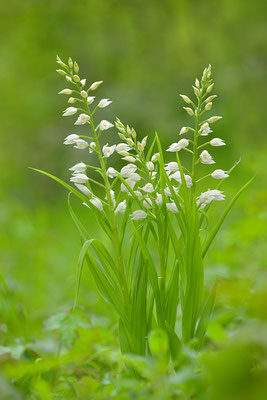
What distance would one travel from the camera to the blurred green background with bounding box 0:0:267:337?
4766 mm

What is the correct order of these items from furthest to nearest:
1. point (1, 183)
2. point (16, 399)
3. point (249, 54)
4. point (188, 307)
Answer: point (1, 183), point (249, 54), point (188, 307), point (16, 399)

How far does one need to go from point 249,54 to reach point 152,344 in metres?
4.67

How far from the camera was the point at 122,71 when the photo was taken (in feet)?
18.6

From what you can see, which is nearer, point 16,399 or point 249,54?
point 16,399

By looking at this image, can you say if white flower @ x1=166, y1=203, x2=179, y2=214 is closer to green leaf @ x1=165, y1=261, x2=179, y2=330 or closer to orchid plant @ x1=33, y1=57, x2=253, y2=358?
orchid plant @ x1=33, y1=57, x2=253, y2=358

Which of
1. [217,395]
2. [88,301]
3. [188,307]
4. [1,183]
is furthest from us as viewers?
[1,183]

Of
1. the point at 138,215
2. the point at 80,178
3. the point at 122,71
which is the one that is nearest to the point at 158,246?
the point at 138,215

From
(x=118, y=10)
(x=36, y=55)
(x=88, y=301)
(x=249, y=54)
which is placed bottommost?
(x=88, y=301)

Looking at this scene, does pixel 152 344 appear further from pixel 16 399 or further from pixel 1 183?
pixel 1 183

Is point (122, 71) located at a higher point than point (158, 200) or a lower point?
higher

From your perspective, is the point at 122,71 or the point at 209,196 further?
the point at 122,71

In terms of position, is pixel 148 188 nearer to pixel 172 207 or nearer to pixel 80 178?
pixel 172 207

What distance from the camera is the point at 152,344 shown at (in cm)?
75

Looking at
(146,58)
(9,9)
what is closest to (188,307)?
(146,58)
